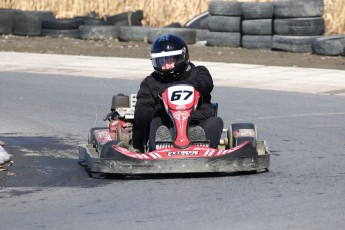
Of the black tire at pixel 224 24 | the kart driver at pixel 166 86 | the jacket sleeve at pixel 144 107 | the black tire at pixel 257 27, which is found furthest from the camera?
the black tire at pixel 224 24

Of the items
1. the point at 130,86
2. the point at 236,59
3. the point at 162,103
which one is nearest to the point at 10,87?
the point at 130,86

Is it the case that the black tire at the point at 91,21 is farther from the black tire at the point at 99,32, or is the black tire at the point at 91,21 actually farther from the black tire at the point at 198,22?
the black tire at the point at 198,22

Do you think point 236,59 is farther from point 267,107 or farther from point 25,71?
point 267,107

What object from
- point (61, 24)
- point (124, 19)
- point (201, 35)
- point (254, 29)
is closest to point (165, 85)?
point (254, 29)

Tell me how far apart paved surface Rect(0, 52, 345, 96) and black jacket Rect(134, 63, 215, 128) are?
20.2 ft

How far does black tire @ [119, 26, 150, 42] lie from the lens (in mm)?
24188

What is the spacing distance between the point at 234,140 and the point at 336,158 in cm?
102

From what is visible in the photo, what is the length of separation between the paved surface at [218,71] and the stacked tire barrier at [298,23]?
195 centimetres

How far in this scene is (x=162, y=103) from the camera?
8938 mm

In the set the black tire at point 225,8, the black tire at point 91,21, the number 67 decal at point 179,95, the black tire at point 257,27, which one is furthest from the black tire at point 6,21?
the number 67 decal at point 179,95

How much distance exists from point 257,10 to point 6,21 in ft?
25.1

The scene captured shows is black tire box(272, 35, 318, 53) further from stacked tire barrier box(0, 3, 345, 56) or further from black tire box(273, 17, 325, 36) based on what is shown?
black tire box(273, 17, 325, 36)

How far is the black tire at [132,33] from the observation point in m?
24.2

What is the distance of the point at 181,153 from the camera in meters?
8.34
